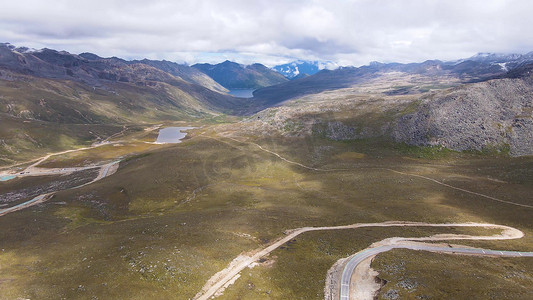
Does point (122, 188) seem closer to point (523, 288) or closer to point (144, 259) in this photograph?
point (144, 259)

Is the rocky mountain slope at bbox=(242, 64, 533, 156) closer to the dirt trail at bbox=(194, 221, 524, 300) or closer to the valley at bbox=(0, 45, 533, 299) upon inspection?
the valley at bbox=(0, 45, 533, 299)

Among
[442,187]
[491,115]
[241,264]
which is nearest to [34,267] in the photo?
[241,264]

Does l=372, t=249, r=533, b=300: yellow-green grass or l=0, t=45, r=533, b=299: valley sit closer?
l=372, t=249, r=533, b=300: yellow-green grass

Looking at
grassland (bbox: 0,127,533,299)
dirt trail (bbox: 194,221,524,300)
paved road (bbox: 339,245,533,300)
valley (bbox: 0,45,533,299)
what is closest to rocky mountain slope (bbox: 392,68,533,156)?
valley (bbox: 0,45,533,299)

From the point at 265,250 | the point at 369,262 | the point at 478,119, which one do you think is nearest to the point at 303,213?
the point at 265,250

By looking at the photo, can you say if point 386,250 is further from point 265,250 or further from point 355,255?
point 265,250

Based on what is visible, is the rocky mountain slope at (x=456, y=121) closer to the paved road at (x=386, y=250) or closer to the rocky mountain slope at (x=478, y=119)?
the rocky mountain slope at (x=478, y=119)
